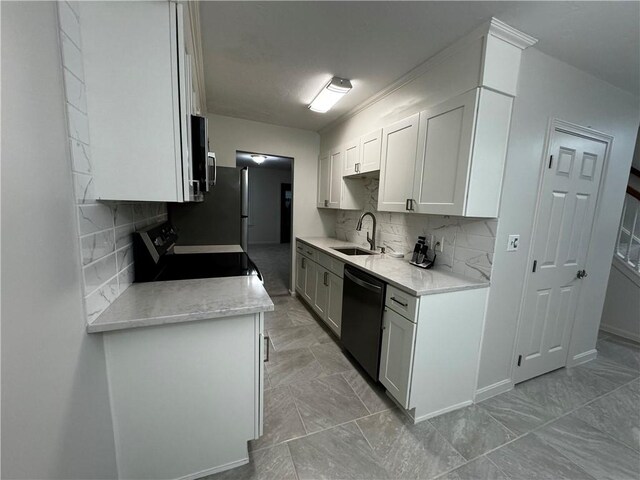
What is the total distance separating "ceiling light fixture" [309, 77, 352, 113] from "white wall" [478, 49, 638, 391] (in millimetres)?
1280

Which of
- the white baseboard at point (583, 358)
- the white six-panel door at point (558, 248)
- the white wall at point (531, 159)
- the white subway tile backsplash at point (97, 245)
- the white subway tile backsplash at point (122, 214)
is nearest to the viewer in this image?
the white subway tile backsplash at point (97, 245)

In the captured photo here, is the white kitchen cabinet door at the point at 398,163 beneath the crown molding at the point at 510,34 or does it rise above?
beneath

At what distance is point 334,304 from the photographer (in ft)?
8.66

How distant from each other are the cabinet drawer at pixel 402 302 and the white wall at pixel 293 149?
2.31 meters

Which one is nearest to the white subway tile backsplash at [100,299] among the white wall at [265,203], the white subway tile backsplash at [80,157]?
the white subway tile backsplash at [80,157]

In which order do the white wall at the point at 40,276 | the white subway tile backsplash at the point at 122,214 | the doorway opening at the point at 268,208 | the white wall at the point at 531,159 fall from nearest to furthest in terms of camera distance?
the white wall at the point at 40,276, the white subway tile backsplash at the point at 122,214, the white wall at the point at 531,159, the doorway opening at the point at 268,208

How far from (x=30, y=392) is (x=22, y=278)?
11.1 inches

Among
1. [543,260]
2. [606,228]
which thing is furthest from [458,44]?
Result: [606,228]

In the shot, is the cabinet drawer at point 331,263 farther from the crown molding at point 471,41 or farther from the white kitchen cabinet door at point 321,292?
the crown molding at point 471,41

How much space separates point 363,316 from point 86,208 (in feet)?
6.00

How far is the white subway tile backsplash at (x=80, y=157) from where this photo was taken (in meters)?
0.89

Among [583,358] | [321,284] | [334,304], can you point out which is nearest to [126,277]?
[334,304]

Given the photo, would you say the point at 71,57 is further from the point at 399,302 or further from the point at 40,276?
the point at 399,302

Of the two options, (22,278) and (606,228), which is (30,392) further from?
(606,228)
